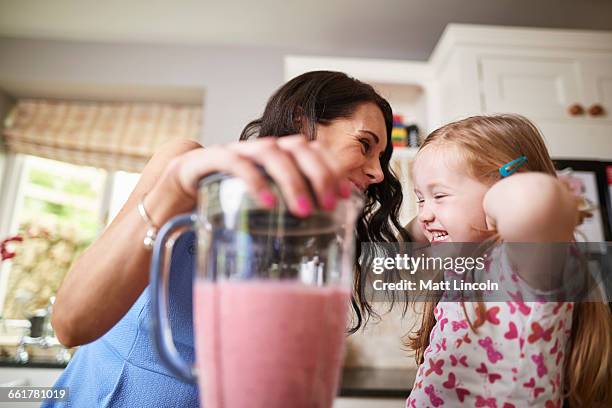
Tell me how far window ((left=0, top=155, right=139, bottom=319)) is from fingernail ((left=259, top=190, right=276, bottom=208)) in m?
2.26

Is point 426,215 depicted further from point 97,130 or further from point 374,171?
point 97,130

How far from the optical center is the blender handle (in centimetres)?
24

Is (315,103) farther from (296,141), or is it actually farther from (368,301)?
(296,141)

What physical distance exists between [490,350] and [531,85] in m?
1.89

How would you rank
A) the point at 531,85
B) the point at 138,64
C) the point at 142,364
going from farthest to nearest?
the point at 138,64 → the point at 531,85 → the point at 142,364

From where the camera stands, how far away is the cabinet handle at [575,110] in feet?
6.29

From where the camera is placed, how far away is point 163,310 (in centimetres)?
25

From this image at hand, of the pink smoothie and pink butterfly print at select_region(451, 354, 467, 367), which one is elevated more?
the pink smoothie

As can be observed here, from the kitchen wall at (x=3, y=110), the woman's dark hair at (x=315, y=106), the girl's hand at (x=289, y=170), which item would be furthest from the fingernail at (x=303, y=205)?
the kitchen wall at (x=3, y=110)

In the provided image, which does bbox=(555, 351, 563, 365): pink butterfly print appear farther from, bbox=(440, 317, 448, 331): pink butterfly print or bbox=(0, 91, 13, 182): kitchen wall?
bbox=(0, 91, 13, 182): kitchen wall

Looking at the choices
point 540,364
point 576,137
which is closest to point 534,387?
point 540,364

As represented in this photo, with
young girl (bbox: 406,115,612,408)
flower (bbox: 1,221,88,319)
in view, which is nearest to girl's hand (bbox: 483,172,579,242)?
young girl (bbox: 406,115,612,408)

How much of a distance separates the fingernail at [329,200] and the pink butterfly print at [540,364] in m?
0.27

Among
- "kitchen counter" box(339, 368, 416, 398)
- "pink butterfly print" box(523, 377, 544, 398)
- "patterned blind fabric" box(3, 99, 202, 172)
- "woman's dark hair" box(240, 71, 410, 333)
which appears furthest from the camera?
"patterned blind fabric" box(3, 99, 202, 172)
